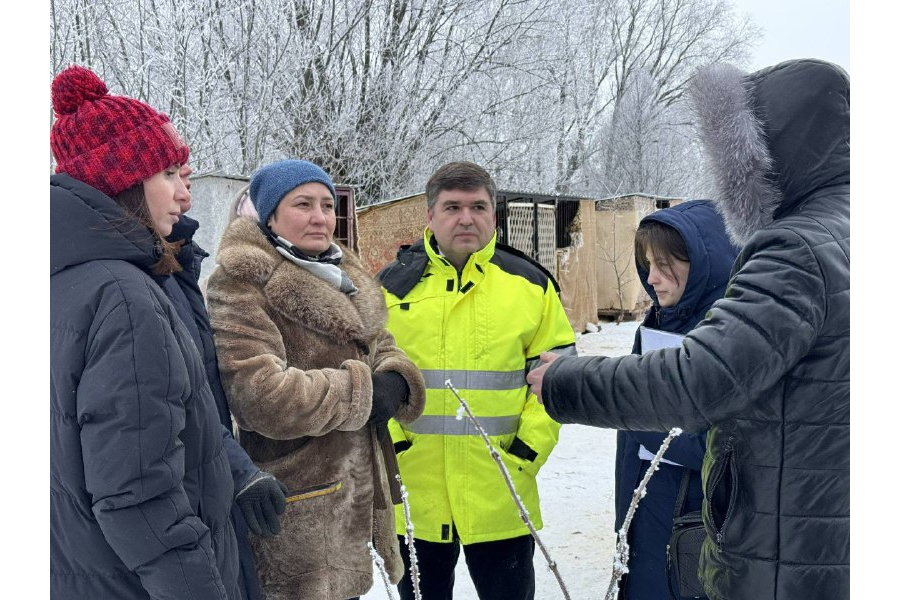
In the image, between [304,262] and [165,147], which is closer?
[165,147]

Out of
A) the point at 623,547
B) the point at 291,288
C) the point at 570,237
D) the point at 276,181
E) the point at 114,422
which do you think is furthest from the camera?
the point at 570,237

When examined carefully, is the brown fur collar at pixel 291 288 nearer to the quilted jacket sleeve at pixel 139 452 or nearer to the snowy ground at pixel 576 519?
the quilted jacket sleeve at pixel 139 452

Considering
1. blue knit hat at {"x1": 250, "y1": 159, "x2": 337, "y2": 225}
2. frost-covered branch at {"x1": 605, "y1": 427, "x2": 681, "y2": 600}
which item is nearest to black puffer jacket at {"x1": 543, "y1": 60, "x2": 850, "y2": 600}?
frost-covered branch at {"x1": 605, "y1": 427, "x2": 681, "y2": 600}

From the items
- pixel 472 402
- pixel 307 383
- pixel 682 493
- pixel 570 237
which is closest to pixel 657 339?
pixel 682 493

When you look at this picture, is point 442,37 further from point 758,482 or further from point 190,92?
point 758,482

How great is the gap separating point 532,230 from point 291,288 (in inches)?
365

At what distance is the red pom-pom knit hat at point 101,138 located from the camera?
4.80 feet

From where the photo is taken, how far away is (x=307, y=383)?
1.88 meters

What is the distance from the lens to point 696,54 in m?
19.5

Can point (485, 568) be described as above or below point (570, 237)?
below

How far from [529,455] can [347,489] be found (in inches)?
28.7

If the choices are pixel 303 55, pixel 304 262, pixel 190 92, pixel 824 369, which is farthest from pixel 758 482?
pixel 303 55

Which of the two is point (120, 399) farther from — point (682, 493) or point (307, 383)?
point (682, 493)

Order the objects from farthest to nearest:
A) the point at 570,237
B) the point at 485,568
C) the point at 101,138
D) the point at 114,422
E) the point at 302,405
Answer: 1. the point at 570,237
2. the point at 485,568
3. the point at 302,405
4. the point at 101,138
5. the point at 114,422
